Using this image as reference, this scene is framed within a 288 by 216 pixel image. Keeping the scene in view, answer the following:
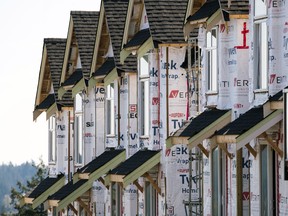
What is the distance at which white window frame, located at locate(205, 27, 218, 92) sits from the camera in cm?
4109

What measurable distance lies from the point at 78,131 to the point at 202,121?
20.5 metres

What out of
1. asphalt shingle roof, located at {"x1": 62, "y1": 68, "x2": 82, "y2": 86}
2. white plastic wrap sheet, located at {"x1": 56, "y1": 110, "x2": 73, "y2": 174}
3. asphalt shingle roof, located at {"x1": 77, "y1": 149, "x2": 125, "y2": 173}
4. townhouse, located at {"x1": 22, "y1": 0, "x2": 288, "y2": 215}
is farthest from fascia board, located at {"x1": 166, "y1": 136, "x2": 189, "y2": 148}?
white plastic wrap sheet, located at {"x1": 56, "y1": 110, "x2": 73, "y2": 174}

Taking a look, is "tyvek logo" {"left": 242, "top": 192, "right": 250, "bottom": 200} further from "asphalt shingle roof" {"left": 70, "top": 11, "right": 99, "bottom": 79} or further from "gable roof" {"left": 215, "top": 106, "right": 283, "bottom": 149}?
"asphalt shingle roof" {"left": 70, "top": 11, "right": 99, "bottom": 79}

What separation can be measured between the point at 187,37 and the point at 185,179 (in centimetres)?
480

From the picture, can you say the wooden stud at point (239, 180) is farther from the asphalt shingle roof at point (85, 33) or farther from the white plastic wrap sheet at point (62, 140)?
the white plastic wrap sheet at point (62, 140)

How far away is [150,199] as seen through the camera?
49.1 meters

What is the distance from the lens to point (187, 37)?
143ft

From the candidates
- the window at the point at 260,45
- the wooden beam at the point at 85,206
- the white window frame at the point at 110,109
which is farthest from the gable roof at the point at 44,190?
the window at the point at 260,45

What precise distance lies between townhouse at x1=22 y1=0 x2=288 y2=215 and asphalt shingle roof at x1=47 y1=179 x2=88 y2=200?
0.13m

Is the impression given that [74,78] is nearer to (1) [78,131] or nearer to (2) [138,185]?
(1) [78,131]

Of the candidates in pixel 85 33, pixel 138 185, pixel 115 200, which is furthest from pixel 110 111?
pixel 138 185

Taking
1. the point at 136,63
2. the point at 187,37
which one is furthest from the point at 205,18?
the point at 136,63

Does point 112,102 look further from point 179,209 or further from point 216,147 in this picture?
point 216,147

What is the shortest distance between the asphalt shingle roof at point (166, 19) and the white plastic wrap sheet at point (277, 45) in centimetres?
1036
